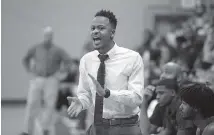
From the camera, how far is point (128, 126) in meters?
4.48

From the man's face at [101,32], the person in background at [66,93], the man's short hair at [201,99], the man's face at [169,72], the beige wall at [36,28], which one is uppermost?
the beige wall at [36,28]

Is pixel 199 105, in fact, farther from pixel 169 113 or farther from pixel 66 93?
pixel 66 93

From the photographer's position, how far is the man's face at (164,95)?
5141 millimetres

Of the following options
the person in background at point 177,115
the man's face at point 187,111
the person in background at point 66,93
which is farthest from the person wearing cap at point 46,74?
the man's face at point 187,111

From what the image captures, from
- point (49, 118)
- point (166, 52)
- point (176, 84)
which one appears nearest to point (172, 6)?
point (166, 52)

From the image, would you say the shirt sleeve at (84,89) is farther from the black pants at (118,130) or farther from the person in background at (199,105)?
the person in background at (199,105)

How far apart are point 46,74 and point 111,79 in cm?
575

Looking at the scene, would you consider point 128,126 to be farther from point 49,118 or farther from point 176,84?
point 49,118

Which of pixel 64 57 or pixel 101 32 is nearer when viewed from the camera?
pixel 101 32

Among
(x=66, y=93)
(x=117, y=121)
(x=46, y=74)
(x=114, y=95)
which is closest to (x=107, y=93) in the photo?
(x=114, y=95)

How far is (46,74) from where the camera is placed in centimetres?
1007

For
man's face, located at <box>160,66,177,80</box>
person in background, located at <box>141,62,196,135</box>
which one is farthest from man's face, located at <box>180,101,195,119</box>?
man's face, located at <box>160,66,177,80</box>

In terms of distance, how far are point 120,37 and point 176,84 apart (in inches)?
433

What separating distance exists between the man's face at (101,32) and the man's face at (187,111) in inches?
33.4
